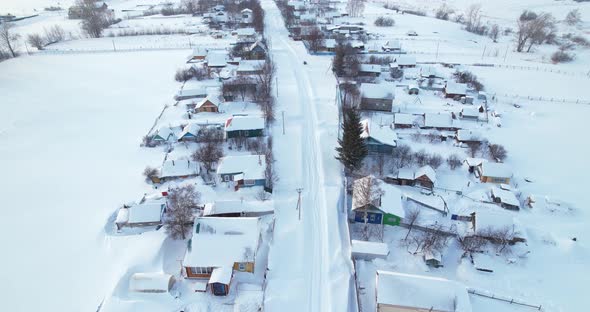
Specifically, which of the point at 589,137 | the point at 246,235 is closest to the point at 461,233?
the point at 246,235

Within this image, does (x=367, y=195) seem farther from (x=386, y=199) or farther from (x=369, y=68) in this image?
(x=369, y=68)

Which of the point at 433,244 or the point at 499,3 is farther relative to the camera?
the point at 499,3

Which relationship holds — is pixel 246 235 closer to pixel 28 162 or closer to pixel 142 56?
pixel 28 162

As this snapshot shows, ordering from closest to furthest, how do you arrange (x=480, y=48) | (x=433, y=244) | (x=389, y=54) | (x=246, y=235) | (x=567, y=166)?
(x=246, y=235) < (x=433, y=244) < (x=567, y=166) < (x=389, y=54) < (x=480, y=48)

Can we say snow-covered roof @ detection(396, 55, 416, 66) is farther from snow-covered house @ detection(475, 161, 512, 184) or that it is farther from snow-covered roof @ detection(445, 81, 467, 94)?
snow-covered house @ detection(475, 161, 512, 184)

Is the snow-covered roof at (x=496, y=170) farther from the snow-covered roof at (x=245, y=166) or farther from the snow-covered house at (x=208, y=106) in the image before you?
the snow-covered house at (x=208, y=106)

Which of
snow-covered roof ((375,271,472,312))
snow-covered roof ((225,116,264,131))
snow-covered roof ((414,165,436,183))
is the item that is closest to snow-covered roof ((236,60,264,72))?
snow-covered roof ((225,116,264,131))
